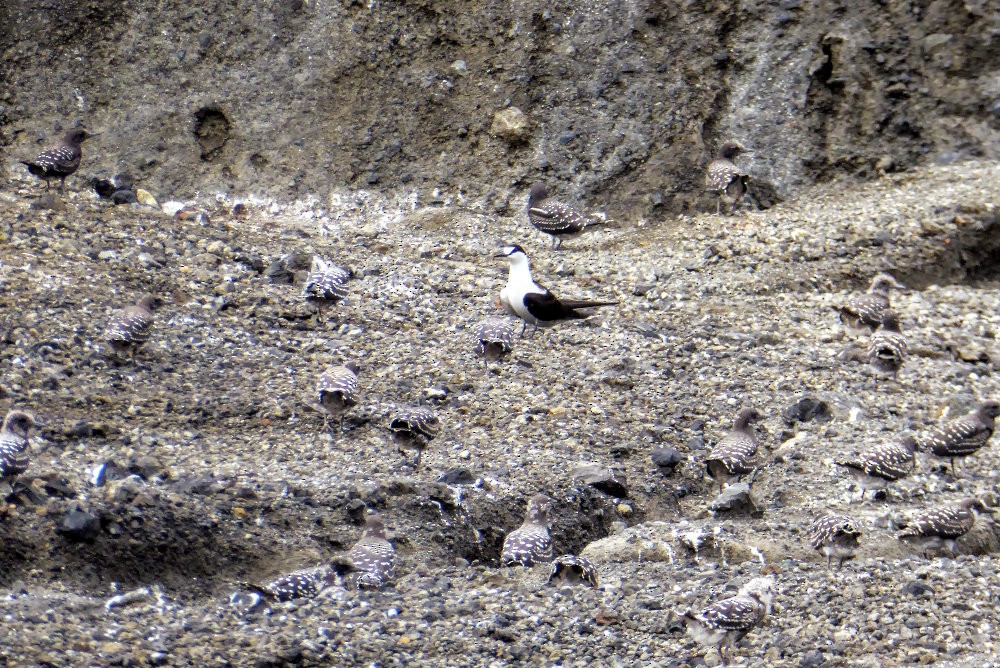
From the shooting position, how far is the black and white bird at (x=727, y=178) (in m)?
13.6

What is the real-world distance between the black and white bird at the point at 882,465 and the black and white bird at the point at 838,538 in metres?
1.02

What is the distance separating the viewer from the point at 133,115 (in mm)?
14406

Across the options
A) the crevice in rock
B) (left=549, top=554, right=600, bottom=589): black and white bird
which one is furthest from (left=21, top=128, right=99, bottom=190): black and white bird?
(left=549, top=554, right=600, bottom=589): black and white bird

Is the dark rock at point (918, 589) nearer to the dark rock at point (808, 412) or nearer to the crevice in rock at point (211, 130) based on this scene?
the dark rock at point (808, 412)

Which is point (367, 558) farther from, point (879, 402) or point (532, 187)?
point (532, 187)

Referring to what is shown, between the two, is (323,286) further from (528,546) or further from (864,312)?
(864,312)

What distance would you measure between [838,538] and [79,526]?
5.20 m

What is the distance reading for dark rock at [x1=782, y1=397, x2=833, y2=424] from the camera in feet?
33.7

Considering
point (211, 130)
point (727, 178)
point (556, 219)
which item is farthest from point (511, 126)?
point (211, 130)

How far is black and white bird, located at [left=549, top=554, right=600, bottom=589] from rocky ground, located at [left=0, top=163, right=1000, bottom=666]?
123 millimetres

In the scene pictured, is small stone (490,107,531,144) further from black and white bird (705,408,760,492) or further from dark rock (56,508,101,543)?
dark rock (56,508,101,543)

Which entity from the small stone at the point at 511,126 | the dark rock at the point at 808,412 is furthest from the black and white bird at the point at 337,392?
the small stone at the point at 511,126

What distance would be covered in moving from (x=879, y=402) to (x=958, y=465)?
42.8 inches

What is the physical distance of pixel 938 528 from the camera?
8117 mm
